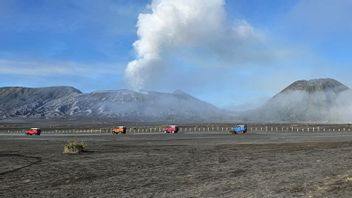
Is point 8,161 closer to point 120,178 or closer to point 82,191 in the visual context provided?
point 120,178

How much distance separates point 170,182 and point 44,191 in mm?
4588

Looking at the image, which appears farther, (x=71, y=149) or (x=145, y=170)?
(x=71, y=149)

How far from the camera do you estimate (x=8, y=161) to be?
30531 millimetres

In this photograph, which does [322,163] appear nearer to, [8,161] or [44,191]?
[44,191]

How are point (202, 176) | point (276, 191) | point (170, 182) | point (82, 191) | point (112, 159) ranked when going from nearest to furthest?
point (276, 191), point (82, 191), point (170, 182), point (202, 176), point (112, 159)

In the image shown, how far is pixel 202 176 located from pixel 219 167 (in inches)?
140

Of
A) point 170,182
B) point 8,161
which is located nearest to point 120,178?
point 170,182

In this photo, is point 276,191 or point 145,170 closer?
point 276,191

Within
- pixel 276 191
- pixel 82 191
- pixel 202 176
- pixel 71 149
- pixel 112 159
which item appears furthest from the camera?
pixel 71 149

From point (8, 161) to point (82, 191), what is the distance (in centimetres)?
1419

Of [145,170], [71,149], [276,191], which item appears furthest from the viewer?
[71,149]

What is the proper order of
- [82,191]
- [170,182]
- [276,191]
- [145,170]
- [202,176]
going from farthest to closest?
[145,170]
[202,176]
[170,182]
[82,191]
[276,191]

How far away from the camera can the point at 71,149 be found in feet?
119

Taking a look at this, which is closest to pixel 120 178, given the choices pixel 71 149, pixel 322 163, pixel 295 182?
pixel 295 182
